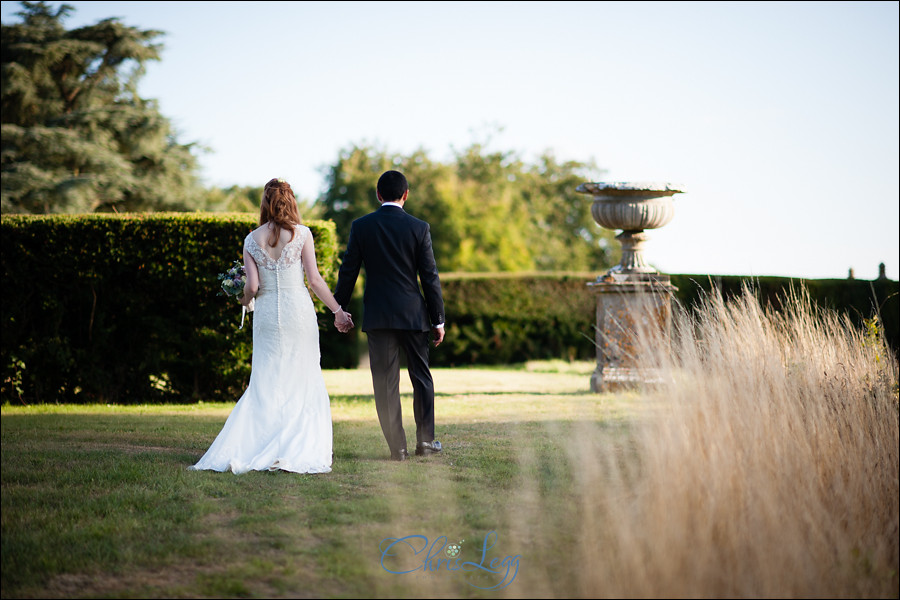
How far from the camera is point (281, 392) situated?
5.91 metres

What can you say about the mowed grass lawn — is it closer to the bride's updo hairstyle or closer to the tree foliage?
the bride's updo hairstyle

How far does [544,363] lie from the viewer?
17.8 m

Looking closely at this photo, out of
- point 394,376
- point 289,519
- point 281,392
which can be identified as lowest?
point 289,519

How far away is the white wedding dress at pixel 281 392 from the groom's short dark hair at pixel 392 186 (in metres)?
0.70

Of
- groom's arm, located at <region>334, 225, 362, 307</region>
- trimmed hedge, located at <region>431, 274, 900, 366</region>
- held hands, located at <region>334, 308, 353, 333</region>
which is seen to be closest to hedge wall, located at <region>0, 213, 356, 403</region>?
groom's arm, located at <region>334, 225, 362, 307</region>

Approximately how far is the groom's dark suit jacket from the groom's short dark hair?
0.10m

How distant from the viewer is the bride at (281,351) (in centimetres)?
572

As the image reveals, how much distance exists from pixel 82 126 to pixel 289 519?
2675cm

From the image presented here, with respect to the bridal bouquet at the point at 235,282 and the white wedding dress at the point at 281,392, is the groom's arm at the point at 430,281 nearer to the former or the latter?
the white wedding dress at the point at 281,392

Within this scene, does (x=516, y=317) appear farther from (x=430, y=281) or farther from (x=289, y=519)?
(x=289, y=519)

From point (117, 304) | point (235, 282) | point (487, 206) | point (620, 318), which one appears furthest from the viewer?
point (487, 206)

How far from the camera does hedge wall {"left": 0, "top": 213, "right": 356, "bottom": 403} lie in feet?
30.8

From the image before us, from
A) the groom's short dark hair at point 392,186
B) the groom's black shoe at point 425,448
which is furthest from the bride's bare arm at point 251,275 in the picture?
the groom's black shoe at point 425,448

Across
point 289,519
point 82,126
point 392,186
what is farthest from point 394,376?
point 82,126
